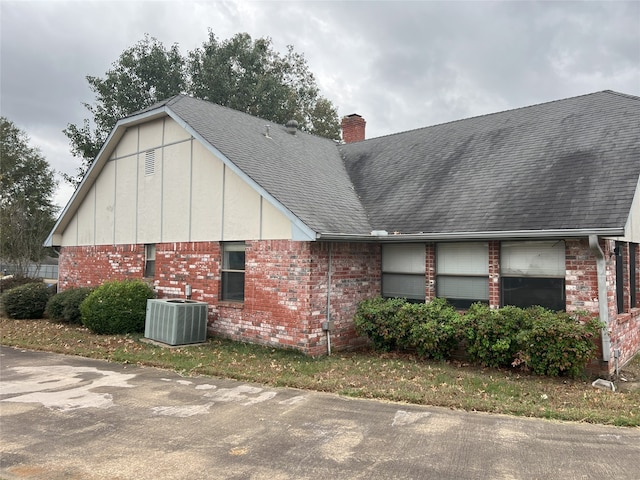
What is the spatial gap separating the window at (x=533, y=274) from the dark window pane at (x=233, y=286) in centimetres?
590

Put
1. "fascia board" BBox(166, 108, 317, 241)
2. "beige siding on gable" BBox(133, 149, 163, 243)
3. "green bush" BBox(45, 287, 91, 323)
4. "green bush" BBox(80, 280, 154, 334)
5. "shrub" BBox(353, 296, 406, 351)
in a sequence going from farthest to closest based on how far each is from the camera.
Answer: "green bush" BBox(45, 287, 91, 323) < "beige siding on gable" BBox(133, 149, 163, 243) < "green bush" BBox(80, 280, 154, 334) < "shrub" BBox(353, 296, 406, 351) < "fascia board" BBox(166, 108, 317, 241)

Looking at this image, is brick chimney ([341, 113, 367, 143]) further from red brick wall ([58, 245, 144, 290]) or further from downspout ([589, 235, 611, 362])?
downspout ([589, 235, 611, 362])

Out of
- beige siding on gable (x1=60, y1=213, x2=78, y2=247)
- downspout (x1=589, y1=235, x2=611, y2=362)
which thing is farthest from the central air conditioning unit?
downspout (x1=589, y1=235, x2=611, y2=362)

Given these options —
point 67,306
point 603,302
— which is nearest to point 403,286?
point 603,302

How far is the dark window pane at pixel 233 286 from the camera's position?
11120 mm

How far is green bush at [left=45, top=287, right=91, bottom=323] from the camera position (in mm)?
13523

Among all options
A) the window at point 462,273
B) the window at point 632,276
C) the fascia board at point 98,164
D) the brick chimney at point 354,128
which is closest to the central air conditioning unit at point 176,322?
the fascia board at point 98,164

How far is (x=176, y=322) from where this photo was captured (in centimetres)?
1048

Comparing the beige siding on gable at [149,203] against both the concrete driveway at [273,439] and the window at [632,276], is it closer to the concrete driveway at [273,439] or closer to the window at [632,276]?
the concrete driveway at [273,439]

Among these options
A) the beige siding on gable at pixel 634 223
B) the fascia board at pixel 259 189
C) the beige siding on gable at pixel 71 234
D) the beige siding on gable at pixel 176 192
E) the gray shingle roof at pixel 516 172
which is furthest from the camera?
the beige siding on gable at pixel 71 234

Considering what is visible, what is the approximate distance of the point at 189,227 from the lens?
12234 millimetres

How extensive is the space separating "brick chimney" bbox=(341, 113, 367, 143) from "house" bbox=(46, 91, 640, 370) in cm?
560

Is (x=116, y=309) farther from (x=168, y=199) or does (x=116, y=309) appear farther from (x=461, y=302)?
(x=461, y=302)

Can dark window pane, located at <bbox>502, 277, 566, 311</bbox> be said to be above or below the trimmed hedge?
above
